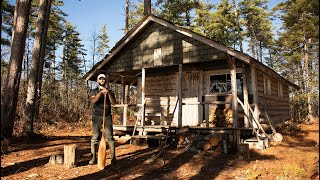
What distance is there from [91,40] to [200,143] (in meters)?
39.7

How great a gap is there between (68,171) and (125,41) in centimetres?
830

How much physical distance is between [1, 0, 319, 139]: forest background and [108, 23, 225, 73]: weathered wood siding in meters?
4.00

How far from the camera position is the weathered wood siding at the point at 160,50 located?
1128 cm

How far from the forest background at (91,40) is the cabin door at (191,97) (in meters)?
5.67

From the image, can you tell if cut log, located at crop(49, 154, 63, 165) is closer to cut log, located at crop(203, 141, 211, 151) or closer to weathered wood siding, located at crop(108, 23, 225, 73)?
cut log, located at crop(203, 141, 211, 151)

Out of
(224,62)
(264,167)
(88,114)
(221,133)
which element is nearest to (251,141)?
(221,133)

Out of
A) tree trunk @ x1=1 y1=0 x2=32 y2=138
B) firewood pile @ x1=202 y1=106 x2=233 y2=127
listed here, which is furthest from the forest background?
firewood pile @ x1=202 y1=106 x2=233 y2=127

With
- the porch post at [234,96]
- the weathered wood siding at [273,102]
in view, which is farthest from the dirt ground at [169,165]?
the weathered wood siding at [273,102]

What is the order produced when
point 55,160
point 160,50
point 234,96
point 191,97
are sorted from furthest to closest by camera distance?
1. point 191,97
2. point 160,50
3. point 234,96
4. point 55,160

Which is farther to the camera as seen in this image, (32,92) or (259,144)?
(32,92)

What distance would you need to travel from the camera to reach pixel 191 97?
44.8 feet

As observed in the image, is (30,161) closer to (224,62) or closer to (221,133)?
(221,133)

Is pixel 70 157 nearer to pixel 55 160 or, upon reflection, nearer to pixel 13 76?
pixel 55 160

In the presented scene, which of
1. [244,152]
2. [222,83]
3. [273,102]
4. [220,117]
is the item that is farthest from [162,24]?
[273,102]
